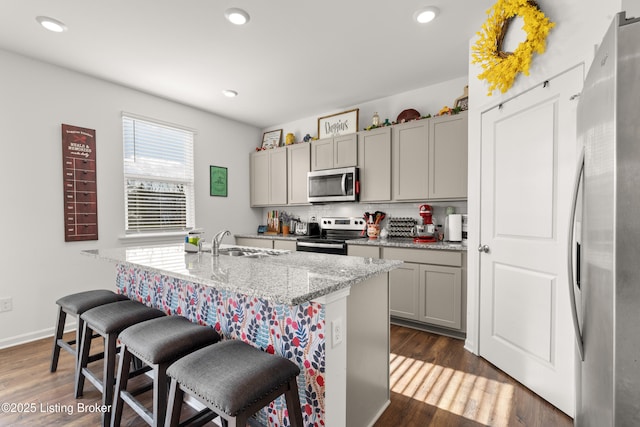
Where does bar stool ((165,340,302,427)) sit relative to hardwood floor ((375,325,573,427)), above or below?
above

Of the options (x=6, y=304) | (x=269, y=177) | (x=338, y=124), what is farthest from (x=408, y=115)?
(x=6, y=304)

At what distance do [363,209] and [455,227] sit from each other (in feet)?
4.16

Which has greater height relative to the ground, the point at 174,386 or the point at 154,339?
the point at 154,339

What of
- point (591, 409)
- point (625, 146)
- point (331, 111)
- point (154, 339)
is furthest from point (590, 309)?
point (331, 111)

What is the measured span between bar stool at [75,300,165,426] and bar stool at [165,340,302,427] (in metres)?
0.70

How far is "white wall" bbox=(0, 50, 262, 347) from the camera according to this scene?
2.70m

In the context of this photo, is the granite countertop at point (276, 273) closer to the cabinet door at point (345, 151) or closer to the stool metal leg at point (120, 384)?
the stool metal leg at point (120, 384)

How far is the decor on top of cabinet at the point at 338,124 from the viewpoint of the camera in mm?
3969

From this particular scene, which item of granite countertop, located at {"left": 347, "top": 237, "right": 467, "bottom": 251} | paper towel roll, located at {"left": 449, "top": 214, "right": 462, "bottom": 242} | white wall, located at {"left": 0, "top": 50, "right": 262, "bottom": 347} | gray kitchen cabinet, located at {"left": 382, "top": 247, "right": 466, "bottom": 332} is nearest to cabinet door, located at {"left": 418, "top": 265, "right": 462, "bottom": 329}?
gray kitchen cabinet, located at {"left": 382, "top": 247, "right": 466, "bottom": 332}

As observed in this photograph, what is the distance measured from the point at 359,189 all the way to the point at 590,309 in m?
2.85

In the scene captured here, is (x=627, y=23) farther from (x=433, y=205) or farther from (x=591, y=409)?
(x=433, y=205)

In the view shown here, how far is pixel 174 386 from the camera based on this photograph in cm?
119

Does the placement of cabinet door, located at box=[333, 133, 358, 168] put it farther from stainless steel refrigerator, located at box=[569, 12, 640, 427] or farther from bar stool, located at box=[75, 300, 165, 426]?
stainless steel refrigerator, located at box=[569, 12, 640, 427]

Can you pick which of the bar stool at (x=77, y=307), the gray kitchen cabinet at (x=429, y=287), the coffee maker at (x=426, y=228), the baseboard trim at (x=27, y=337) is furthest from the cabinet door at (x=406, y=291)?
the baseboard trim at (x=27, y=337)
